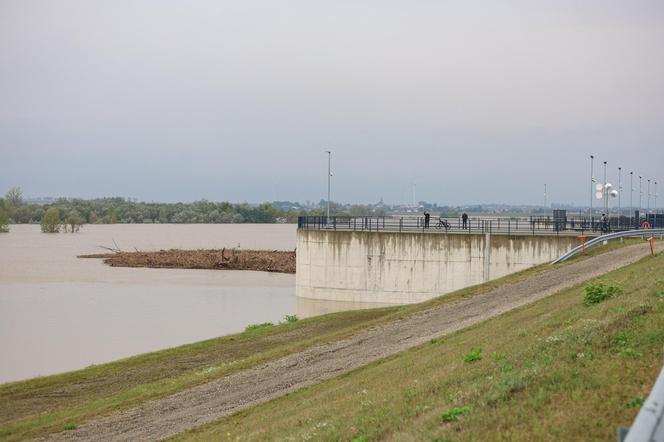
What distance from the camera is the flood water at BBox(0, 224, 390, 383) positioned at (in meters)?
36.6

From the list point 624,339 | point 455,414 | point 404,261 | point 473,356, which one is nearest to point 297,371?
point 473,356

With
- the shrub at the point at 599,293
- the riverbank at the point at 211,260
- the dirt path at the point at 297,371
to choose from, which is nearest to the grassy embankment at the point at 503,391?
the shrub at the point at 599,293

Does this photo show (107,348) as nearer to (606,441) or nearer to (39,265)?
(606,441)

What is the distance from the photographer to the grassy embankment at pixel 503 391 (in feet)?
27.1

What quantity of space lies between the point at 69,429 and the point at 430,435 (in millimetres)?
11025

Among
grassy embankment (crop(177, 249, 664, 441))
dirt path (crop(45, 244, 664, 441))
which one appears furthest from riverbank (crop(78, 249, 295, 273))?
grassy embankment (crop(177, 249, 664, 441))

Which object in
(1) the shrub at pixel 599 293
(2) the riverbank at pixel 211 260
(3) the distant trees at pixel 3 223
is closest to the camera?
(1) the shrub at pixel 599 293

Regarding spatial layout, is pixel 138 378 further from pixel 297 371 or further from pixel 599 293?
pixel 599 293

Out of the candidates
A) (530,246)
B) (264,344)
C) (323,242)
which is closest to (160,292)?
(323,242)

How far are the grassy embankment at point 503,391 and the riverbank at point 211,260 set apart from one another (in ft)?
224

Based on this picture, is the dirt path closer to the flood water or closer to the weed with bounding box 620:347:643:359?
the weed with bounding box 620:347:643:359

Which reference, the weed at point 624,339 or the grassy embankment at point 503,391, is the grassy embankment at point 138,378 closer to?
the grassy embankment at point 503,391

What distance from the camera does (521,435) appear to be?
785cm

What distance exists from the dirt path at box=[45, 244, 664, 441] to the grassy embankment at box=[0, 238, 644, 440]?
87cm
